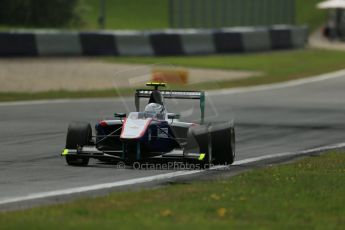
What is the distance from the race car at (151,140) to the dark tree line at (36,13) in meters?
35.3

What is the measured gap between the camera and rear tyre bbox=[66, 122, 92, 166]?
42.1ft

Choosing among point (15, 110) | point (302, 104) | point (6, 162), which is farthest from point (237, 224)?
point (302, 104)

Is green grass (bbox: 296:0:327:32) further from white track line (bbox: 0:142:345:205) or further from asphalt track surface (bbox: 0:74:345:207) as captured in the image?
white track line (bbox: 0:142:345:205)

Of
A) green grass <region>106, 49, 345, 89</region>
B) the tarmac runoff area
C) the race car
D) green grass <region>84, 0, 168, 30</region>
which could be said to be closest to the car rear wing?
the race car

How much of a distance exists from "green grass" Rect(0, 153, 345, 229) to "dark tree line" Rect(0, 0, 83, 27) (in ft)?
122

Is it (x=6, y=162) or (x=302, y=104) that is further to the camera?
(x=302, y=104)

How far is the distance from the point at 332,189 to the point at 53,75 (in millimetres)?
17211

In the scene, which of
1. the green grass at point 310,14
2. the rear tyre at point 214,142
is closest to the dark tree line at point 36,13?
the green grass at point 310,14

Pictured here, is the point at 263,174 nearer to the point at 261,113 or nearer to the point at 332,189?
the point at 332,189

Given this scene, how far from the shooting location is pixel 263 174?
39.0ft

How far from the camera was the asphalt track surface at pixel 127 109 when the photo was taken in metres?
11.9

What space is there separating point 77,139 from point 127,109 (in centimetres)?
717

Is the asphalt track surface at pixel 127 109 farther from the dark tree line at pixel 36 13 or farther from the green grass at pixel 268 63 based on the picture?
the dark tree line at pixel 36 13

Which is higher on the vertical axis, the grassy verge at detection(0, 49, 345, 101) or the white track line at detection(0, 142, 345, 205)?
the white track line at detection(0, 142, 345, 205)
